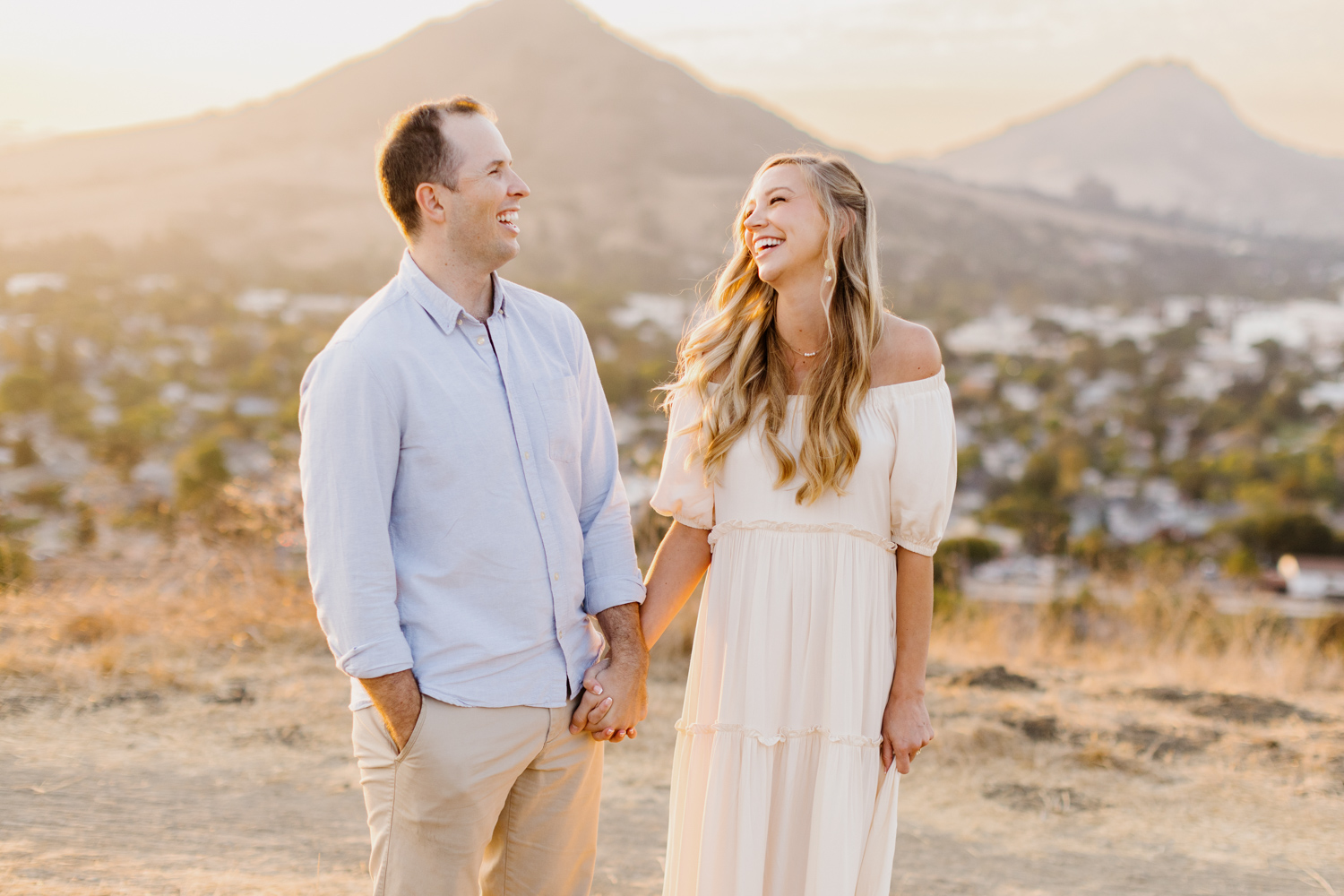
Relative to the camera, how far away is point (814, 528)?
200cm

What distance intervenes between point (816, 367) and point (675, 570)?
1.72 ft

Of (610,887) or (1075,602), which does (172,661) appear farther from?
(1075,602)

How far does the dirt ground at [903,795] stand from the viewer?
3.18 metres

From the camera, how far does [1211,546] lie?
79.0 feet

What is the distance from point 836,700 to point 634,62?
352 ft

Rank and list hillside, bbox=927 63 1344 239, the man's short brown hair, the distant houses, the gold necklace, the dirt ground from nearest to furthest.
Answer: the man's short brown hair < the gold necklace < the dirt ground < the distant houses < hillside, bbox=927 63 1344 239

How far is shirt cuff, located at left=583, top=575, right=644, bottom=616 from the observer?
1.97 meters

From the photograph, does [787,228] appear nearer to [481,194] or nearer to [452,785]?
[481,194]

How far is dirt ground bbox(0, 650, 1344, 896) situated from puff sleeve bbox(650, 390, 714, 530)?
5.20ft

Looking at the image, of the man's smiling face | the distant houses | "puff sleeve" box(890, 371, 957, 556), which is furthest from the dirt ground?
the distant houses

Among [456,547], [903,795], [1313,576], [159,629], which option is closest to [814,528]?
[456,547]

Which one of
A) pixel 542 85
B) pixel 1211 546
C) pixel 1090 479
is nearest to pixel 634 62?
pixel 542 85

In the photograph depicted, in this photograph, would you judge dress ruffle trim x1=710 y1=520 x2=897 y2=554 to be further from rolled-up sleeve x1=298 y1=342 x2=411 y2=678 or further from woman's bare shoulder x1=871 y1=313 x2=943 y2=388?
rolled-up sleeve x1=298 y1=342 x2=411 y2=678

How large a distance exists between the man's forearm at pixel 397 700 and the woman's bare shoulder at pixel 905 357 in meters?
1.04
